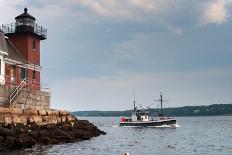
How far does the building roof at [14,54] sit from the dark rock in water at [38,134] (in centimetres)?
954

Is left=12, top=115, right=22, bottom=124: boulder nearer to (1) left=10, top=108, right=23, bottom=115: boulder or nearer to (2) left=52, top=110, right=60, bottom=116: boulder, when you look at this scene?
(1) left=10, top=108, right=23, bottom=115: boulder

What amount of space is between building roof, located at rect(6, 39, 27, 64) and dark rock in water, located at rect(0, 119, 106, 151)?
9.54 metres

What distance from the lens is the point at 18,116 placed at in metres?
37.5

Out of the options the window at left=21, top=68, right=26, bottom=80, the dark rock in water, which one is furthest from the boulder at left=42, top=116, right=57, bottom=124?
the window at left=21, top=68, right=26, bottom=80

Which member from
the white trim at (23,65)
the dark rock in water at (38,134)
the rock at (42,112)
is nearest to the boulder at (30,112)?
the rock at (42,112)

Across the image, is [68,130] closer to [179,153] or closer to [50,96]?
[50,96]

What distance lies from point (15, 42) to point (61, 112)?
11.1 metres

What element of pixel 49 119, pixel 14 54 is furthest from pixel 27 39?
pixel 49 119

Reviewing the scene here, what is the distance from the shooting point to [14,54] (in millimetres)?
48469

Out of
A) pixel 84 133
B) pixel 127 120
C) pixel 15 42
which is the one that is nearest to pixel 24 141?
pixel 84 133

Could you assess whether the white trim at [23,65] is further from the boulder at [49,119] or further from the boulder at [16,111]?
the boulder at [16,111]

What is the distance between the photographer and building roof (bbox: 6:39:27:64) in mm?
47275

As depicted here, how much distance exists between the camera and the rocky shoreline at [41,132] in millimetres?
31984

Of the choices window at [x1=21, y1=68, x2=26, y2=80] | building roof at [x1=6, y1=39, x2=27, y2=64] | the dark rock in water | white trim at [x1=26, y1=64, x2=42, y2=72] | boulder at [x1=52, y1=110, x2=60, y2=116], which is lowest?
the dark rock in water
